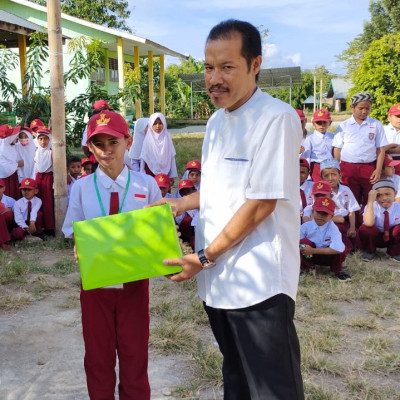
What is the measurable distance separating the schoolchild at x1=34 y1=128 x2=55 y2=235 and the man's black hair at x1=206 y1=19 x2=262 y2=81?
4.80 m

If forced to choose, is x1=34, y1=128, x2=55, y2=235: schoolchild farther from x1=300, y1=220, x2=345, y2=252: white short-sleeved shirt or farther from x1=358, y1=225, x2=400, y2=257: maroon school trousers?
x1=358, y1=225, x2=400, y2=257: maroon school trousers

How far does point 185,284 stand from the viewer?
4.24 m

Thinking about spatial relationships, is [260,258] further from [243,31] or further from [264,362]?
[243,31]

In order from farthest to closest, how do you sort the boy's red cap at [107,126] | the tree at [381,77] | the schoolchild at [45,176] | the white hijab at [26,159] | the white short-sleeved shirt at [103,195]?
1. the tree at [381,77]
2. the white hijab at [26,159]
3. the schoolchild at [45,176]
4. the white short-sleeved shirt at [103,195]
5. the boy's red cap at [107,126]

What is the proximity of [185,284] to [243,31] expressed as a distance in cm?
298

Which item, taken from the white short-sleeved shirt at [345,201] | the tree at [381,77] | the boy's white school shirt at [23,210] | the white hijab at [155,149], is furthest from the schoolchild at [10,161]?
the tree at [381,77]

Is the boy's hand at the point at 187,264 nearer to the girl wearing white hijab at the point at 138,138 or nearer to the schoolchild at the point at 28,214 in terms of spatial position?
the schoolchild at the point at 28,214

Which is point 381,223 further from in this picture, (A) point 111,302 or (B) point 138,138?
(A) point 111,302

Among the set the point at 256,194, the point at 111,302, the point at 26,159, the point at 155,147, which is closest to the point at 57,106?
the point at 26,159

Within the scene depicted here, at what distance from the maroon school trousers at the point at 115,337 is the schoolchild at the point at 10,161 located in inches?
179

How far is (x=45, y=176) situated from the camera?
6.08 metres

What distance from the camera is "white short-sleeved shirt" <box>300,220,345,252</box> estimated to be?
14.7 feet

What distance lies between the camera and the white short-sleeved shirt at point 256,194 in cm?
151

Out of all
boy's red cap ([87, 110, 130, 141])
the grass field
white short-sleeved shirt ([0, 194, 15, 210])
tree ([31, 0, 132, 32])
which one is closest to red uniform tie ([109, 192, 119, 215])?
boy's red cap ([87, 110, 130, 141])
